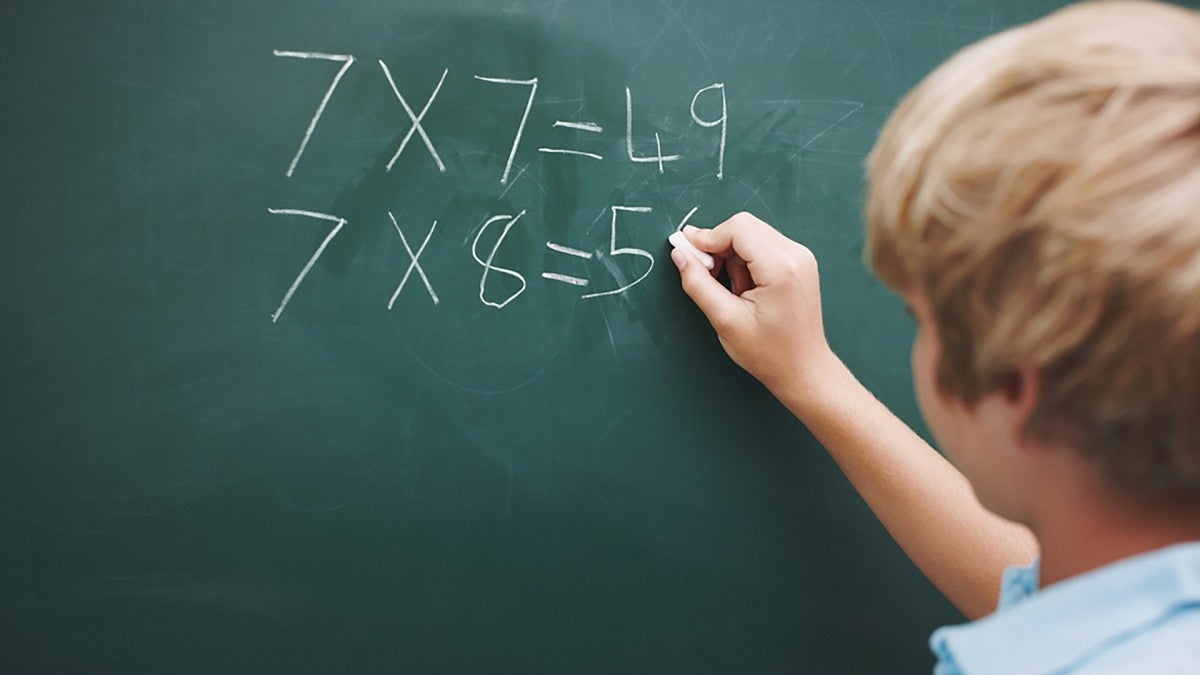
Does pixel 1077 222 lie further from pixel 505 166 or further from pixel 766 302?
pixel 505 166

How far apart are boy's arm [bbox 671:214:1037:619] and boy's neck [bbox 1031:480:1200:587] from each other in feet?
1.05

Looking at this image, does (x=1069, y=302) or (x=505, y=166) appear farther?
(x=505, y=166)

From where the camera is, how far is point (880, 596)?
1.03m

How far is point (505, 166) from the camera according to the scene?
89 centimetres

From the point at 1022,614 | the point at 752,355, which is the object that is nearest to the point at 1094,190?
the point at 1022,614

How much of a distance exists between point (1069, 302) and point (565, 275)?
0.56 metres

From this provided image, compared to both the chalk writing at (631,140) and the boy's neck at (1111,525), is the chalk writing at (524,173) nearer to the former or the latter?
the chalk writing at (631,140)

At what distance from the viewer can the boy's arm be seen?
0.84 metres

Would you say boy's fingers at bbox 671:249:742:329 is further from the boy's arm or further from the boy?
the boy

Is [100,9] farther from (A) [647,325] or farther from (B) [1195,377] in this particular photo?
(B) [1195,377]

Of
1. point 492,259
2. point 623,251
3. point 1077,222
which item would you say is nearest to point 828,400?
point 623,251

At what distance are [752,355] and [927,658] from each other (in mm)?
467

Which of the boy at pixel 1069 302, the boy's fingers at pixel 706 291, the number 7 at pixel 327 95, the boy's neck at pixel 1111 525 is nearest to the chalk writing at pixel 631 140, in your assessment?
the boy's fingers at pixel 706 291

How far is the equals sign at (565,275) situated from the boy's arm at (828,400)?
0.10 m
